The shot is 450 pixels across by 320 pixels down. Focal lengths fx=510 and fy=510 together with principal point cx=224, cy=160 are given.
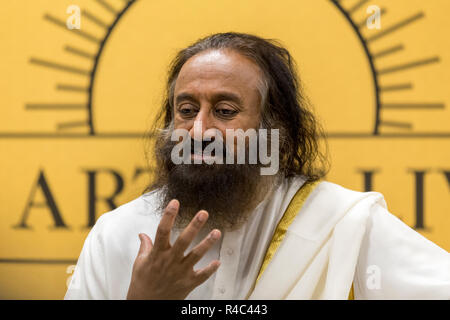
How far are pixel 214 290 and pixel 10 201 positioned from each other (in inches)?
56.2

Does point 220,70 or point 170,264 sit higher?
point 220,70

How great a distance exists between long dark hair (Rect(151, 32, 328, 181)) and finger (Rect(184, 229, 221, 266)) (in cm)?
70

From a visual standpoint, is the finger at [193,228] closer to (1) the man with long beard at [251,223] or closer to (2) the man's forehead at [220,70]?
(1) the man with long beard at [251,223]

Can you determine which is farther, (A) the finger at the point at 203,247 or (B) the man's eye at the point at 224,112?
(B) the man's eye at the point at 224,112

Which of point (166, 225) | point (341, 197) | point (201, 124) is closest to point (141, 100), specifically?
point (201, 124)

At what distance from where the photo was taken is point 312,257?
5.75 feet

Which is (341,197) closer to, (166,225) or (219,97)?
(219,97)

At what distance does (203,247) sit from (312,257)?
499mm

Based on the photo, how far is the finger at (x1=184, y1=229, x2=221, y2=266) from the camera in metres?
1.41

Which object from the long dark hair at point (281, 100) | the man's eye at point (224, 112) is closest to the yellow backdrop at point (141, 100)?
the long dark hair at point (281, 100)

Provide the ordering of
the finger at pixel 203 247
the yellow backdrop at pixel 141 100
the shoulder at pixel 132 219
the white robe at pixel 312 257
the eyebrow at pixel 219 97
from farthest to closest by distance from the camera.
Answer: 1. the yellow backdrop at pixel 141 100
2. the shoulder at pixel 132 219
3. the eyebrow at pixel 219 97
4. the white robe at pixel 312 257
5. the finger at pixel 203 247

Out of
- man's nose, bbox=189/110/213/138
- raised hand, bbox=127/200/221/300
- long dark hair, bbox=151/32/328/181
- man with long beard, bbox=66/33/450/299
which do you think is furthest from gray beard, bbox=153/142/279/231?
raised hand, bbox=127/200/221/300

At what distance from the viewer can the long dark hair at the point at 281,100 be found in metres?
2.02
